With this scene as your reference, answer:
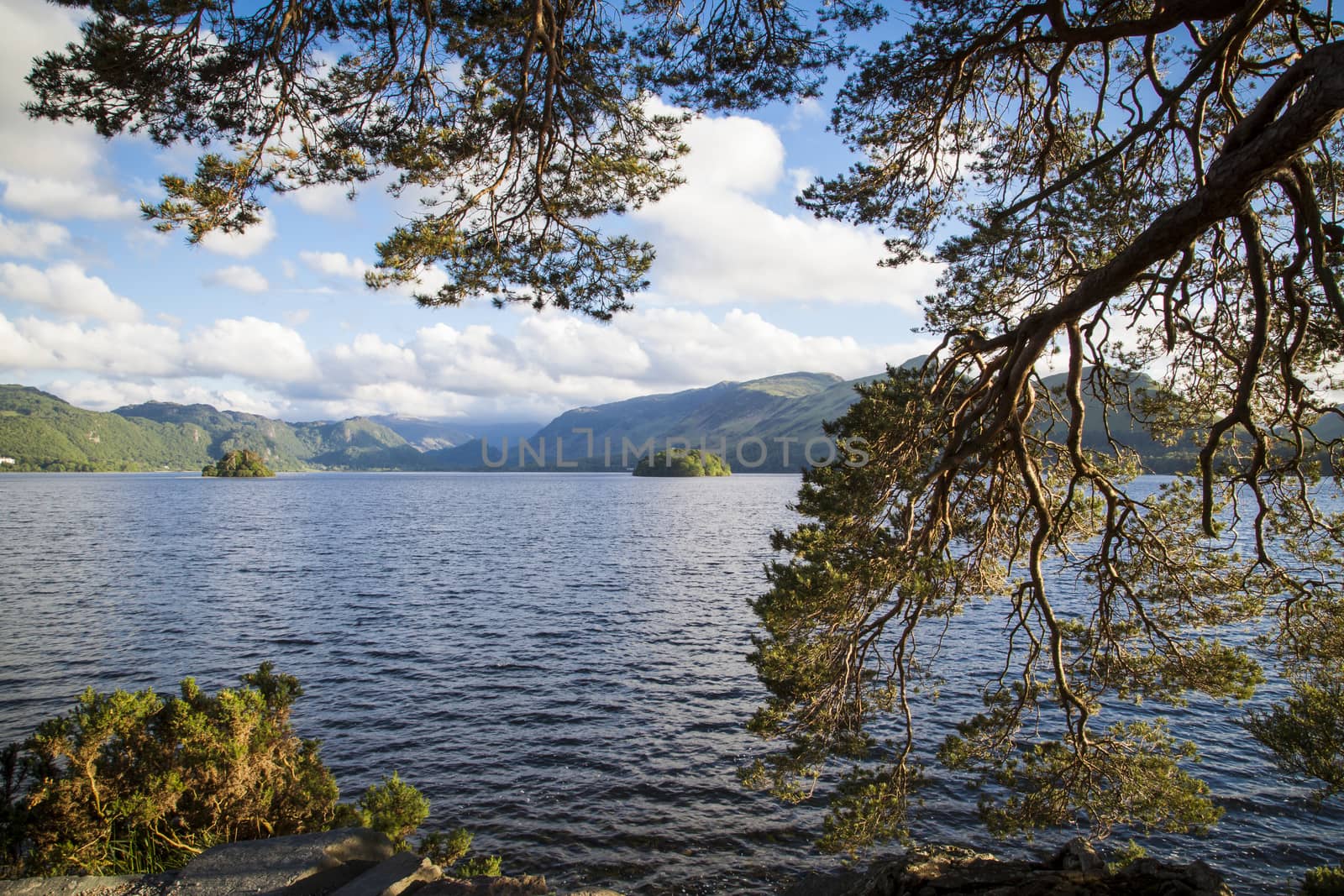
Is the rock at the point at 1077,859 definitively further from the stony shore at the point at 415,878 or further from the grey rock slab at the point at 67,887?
the grey rock slab at the point at 67,887

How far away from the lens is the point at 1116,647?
30.2ft

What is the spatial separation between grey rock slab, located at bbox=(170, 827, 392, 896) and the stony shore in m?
0.01

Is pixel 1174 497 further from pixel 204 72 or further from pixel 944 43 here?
pixel 204 72

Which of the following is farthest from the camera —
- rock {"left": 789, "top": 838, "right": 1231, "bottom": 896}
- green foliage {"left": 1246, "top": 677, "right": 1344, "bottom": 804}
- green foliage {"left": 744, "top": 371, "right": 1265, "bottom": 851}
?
green foliage {"left": 1246, "top": 677, "right": 1344, "bottom": 804}

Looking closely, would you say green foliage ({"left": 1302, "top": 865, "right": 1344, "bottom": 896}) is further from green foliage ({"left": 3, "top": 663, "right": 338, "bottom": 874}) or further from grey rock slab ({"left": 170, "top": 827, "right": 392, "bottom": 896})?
green foliage ({"left": 3, "top": 663, "right": 338, "bottom": 874})

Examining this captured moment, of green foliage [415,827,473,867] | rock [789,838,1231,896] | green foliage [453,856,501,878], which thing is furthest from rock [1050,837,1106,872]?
green foliage [415,827,473,867]

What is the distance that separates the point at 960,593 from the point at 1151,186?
616cm

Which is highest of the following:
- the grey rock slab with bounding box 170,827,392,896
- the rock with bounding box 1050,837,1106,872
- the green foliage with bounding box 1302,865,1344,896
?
the rock with bounding box 1050,837,1106,872

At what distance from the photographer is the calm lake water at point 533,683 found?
13.5 meters

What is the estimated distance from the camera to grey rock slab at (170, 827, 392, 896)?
7.50m

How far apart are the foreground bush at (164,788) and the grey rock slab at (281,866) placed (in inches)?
76.9

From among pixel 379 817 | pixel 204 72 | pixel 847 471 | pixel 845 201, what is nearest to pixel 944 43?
pixel 845 201

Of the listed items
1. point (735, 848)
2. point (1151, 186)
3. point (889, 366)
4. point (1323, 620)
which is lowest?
point (735, 848)

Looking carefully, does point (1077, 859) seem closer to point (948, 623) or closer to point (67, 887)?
point (948, 623)
